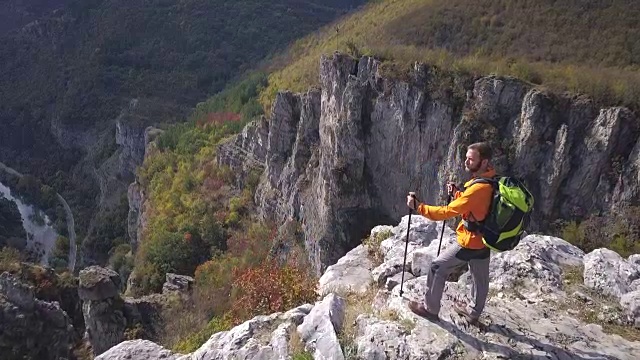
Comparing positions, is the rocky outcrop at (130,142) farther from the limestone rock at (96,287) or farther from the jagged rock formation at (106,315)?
the limestone rock at (96,287)

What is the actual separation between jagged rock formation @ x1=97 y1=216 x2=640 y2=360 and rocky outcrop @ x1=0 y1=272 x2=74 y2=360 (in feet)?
52.8

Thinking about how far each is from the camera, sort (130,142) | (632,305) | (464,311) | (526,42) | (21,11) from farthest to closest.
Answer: (21,11) → (130,142) → (526,42) → (632,305) → (464,311)

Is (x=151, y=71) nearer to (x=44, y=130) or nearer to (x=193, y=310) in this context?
(x=44, y=130)

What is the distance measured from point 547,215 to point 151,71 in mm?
96439

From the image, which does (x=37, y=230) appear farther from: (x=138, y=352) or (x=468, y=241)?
(x=468, y=241)

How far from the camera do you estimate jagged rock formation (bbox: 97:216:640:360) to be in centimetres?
789

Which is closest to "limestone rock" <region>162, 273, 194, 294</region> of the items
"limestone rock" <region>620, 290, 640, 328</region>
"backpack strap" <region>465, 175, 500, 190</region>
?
"limestone rock" <region>620, 290, 640, 328</region>

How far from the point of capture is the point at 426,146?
28.0m

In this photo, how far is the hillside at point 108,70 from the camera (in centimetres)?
8888

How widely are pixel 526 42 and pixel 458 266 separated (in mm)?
34139

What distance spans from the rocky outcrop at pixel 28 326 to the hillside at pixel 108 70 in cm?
5217

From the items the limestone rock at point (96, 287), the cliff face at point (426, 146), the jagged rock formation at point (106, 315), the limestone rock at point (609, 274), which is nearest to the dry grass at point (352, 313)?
the limestone rock at point (609, 274)

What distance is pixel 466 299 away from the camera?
352 inches

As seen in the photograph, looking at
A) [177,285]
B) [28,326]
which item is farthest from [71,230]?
[28,326]
